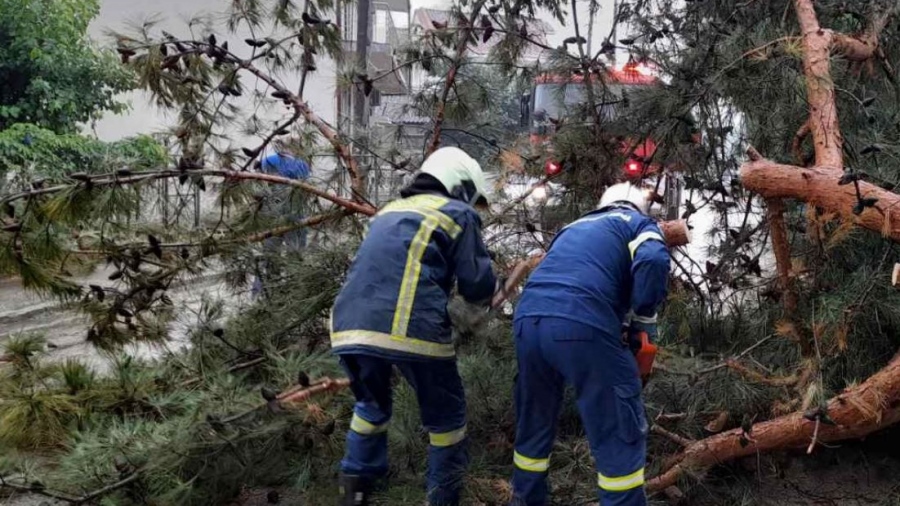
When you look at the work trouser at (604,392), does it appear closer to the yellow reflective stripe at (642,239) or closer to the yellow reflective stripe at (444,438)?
the yellow reflective stripe at (642,239)

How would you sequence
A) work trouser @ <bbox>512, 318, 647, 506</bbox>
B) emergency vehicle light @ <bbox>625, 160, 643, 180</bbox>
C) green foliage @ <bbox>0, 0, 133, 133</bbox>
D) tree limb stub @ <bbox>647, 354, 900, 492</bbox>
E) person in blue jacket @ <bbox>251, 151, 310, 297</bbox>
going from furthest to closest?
green foliage @ <bbox>0, 0, 133, 133</bbox>
emergency vehicle light @ <bbox>625, 160, 643, 180</bbox>
person in blue jacket @ <bbox>251, 151, 310, 297</bbox>
tree limb stub @ <bbox>647, 354, 900, 492</bbox>
work trouser @ <bbox>512, 318, 647, 506</bbox>

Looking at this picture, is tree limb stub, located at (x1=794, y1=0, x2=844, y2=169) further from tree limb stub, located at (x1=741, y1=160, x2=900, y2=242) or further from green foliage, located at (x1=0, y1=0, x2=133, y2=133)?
green foliage, located at (x1=0, y1=0, x2=133, y2=133)

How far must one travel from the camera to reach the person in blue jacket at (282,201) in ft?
12.6

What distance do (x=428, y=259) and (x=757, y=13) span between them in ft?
8.45

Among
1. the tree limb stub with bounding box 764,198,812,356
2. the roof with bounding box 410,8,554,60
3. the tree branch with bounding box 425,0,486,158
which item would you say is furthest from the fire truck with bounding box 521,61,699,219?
the tree limb stub with bounding box 764,198,812,356

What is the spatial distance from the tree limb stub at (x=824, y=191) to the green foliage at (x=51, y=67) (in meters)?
6.73

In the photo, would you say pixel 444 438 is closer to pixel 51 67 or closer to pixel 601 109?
pixel 601 109

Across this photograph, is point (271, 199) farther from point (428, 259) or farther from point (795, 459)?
point (795, 459)

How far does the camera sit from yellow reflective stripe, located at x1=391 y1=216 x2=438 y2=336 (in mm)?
2709

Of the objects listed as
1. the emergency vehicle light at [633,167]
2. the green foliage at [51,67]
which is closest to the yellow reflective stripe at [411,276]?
the emergency vehicle light at [633,167]

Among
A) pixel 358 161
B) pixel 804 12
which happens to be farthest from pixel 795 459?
pixel 358 161

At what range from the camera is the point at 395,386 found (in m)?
3.47

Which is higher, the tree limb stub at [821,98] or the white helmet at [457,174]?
the tree limb stub at [821,98]

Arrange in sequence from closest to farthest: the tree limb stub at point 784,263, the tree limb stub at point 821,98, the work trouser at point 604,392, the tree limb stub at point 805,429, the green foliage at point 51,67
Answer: the work trouser at point 604,392, the tree limb stub at point 805,429, the tree limb stub at point 821,98, the tree limb stub at point 784,263, the green foliage at point 51,67
